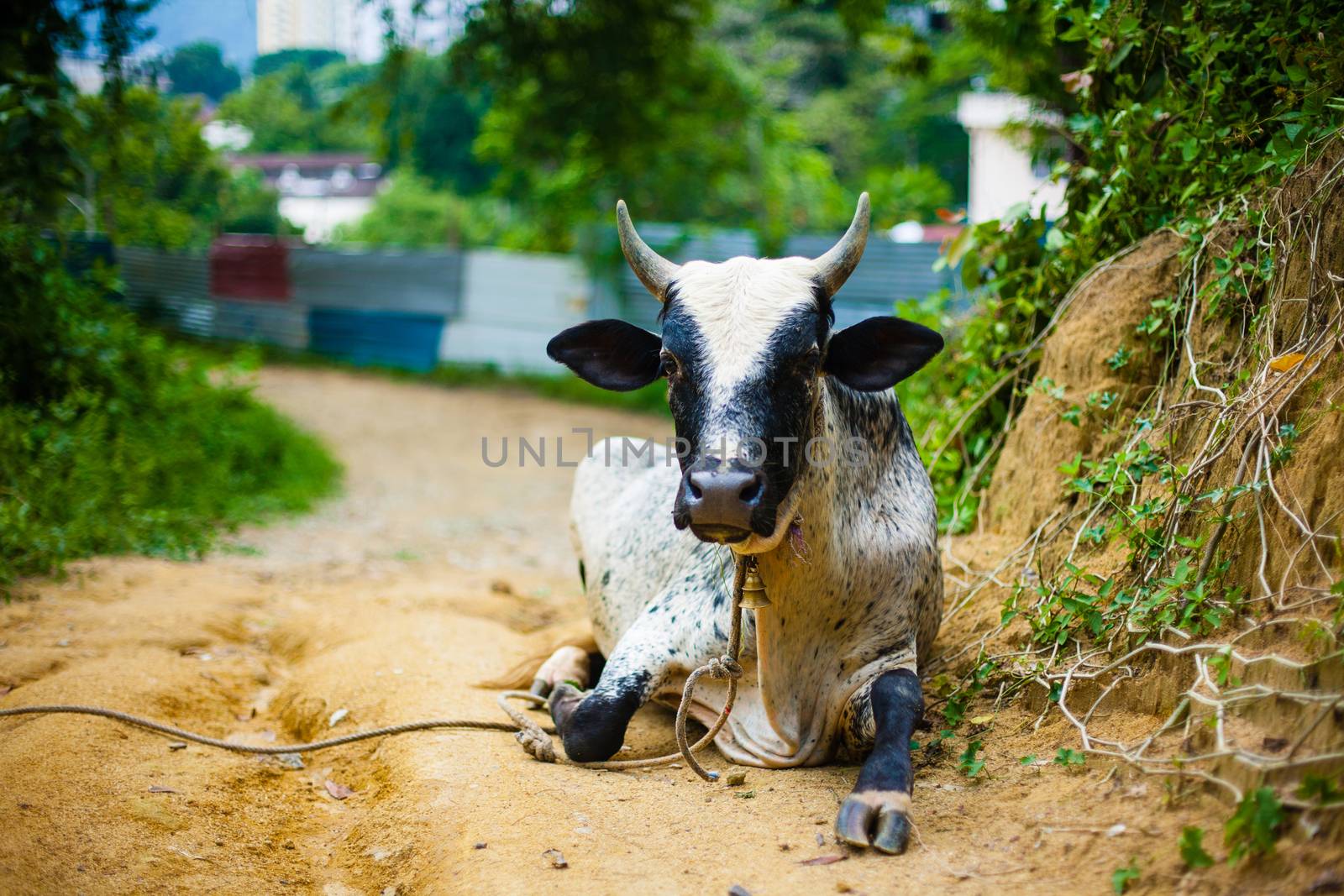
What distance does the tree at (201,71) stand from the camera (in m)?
8.82

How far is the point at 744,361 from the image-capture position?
3.01m

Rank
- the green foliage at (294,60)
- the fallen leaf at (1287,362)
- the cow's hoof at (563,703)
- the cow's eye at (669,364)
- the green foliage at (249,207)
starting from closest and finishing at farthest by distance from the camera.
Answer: the fallen leaf at (1287,362) → the cow's eye at (669,364) → the cow's hoof at (563,703) → the green foliage at (294,60) → the green foliage at (249,207)

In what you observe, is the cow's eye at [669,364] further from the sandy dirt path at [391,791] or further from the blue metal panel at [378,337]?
the blue metal panel at [378,337]

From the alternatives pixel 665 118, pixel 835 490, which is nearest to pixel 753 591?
pixel 835 490

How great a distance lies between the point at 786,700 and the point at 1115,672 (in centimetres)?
101

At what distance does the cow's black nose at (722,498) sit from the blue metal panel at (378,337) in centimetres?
1352

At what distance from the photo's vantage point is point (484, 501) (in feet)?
30.6

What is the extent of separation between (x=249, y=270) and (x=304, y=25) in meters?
7.37

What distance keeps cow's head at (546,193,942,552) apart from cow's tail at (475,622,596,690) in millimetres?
1574

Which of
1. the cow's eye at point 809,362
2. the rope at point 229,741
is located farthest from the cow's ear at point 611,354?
the rope at point 229,741

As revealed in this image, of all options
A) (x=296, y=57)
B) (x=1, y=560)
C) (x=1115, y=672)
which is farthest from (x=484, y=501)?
(x=1115, y=672)

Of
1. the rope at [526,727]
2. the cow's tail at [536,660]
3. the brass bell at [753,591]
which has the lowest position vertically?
the cow's tail at [536,660]

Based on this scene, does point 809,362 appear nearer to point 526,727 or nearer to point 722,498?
point 722,498

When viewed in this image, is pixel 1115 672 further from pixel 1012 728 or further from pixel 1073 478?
pixel 1073 478
